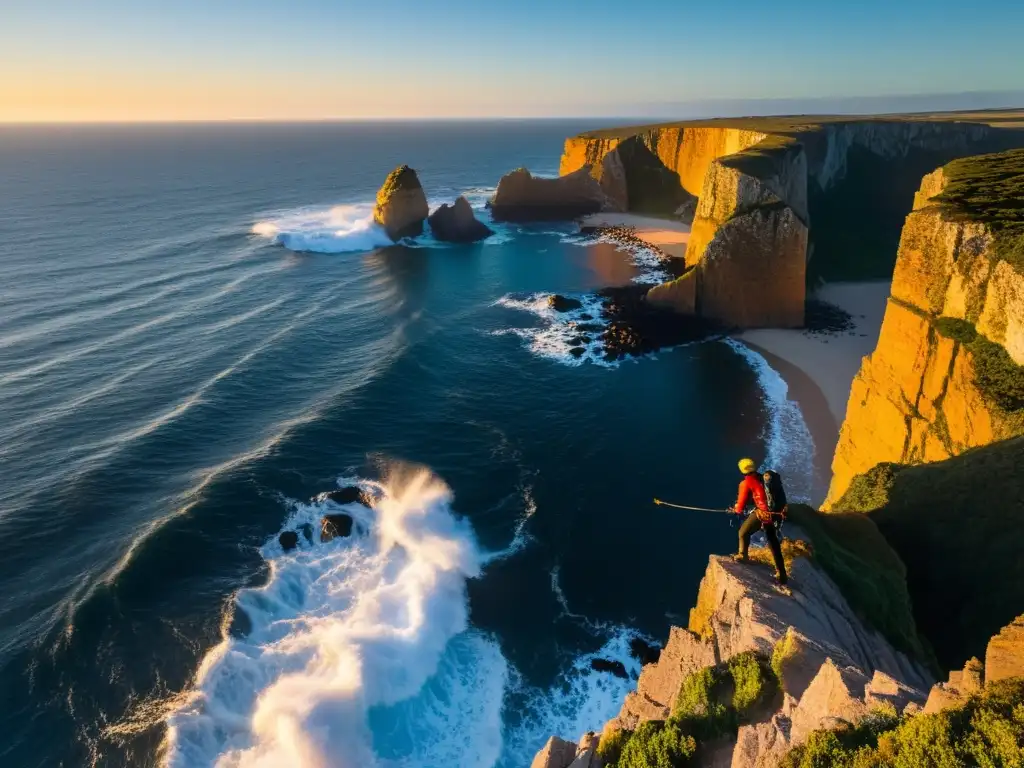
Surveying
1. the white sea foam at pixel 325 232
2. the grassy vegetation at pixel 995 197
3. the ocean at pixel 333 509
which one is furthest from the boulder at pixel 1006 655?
the white sea foam at pixel 325 232

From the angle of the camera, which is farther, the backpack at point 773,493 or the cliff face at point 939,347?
the cliff face at point 939,347

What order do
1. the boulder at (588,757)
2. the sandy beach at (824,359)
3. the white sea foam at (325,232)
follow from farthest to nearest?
the white sea foam at (325,232) → the sandy beach at (824,359) → the boulder at (588,757)

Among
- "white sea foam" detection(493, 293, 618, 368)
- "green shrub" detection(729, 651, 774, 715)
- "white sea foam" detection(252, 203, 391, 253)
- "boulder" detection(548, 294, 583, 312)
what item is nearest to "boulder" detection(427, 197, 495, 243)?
"white sea foam" detection(252, 203, 391, 253)

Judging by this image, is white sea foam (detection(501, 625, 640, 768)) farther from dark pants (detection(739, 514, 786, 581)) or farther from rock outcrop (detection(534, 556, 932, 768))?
dark pants (detection(739, 514, 786, 581))

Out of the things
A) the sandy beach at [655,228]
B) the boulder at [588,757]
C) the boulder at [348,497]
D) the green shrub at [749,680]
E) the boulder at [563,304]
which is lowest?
the sandy beach at [655,228]

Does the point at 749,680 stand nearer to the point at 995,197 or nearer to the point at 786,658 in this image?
the point at 786,658

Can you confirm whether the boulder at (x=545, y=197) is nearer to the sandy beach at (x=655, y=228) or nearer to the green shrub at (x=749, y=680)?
the sandy beach at (x=655, y=228)

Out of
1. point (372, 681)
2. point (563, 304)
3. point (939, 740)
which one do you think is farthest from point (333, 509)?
point (563, 304)

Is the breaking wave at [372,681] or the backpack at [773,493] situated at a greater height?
the backpack at [773,493]

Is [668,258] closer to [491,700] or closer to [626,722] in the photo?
[491,700]
